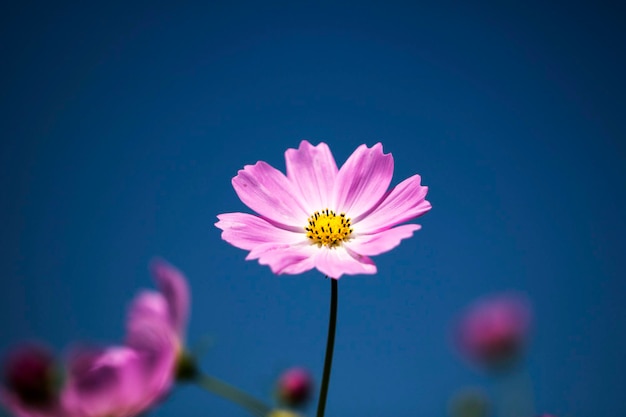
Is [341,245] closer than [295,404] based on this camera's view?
Yes

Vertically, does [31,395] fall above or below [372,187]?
below

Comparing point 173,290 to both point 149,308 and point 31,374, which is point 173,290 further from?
point 31,374

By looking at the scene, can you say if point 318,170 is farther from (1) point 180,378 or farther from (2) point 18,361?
(2) point 18,361

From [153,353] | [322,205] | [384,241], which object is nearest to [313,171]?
[322,205]

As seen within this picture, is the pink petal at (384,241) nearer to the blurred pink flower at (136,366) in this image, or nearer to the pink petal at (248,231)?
the pink petal at (248,231)

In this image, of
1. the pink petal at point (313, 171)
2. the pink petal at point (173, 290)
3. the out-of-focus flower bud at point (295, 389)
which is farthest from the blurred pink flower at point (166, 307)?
the out-of-focus flower bud at point (295, 389)

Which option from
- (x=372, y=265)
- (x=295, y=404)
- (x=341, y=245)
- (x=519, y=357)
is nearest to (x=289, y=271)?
(x=372, y=265)

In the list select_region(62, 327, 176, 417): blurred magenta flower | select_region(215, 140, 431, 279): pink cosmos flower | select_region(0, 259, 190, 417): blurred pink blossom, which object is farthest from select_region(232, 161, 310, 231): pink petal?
select_region(62, 327, 176, 417): blurred magenta flower

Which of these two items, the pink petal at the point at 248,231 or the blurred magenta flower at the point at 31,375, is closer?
the pink petal at the point at 248,231
